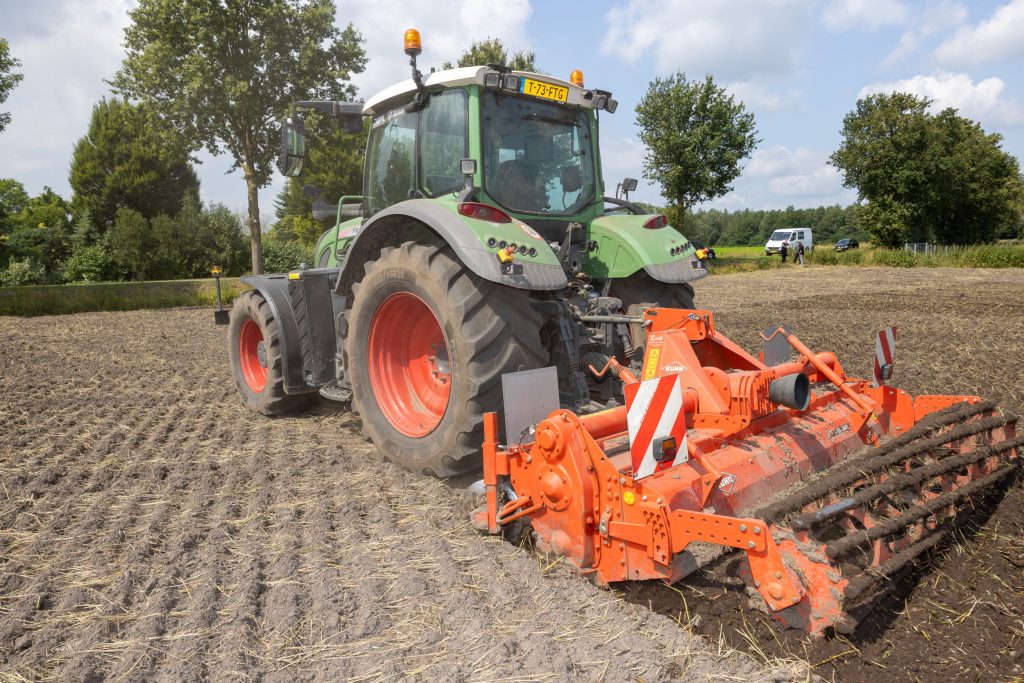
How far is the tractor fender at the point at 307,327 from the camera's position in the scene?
4.75 metres

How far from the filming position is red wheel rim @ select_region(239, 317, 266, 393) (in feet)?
19.1

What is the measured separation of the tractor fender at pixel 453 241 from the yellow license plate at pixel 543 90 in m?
1.00

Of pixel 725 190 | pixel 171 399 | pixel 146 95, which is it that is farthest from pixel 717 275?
pixel 171 399

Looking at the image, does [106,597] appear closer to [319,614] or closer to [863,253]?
[319,614]

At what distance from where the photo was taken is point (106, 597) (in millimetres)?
2662

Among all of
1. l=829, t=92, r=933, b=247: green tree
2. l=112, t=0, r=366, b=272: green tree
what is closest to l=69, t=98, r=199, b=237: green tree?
l=112, t=0, r=366, b=272: green tree

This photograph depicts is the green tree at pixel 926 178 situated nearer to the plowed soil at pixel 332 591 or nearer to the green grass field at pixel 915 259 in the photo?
the green grass field at pixel 915 259

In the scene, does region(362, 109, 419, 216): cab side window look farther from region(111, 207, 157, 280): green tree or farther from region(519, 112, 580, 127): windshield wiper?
region(111, 207, 157, 280): green tree

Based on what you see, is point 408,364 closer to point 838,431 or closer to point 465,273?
point 465,273

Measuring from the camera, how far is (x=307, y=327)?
15.6ft

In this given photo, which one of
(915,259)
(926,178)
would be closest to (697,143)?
(915,259)

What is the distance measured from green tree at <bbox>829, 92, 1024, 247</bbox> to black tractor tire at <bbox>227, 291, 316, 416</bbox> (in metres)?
40.4

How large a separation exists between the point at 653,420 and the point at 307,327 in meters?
3.01

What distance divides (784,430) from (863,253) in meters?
27.8
